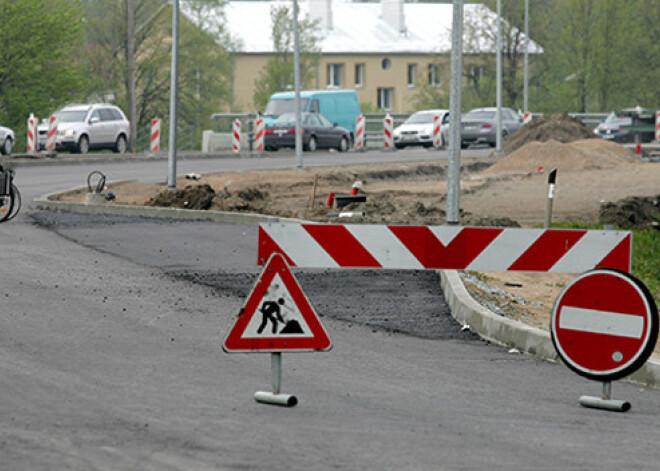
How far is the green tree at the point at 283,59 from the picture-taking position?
88.3m

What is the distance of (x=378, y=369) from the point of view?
372 inches

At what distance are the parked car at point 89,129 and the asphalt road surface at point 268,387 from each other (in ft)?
117

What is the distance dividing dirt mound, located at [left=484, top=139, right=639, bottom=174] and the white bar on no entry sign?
2948cm

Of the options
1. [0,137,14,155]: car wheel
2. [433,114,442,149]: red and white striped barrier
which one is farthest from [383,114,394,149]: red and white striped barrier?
[0,137,14,155]: car wheel

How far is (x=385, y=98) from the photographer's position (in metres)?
114

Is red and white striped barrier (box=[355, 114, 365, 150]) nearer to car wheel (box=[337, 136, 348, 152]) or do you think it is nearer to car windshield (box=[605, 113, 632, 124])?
car wheel (box=[337, 136, 348, 152])

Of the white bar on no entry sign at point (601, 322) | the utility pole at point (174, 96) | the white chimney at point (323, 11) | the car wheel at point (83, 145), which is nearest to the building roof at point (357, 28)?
the white chimney at point (323, 11)

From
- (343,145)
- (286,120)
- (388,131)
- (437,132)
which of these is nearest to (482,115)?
(437,132)

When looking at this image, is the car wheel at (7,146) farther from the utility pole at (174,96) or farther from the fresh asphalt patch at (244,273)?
the fresh asphalt patch at (244,273)

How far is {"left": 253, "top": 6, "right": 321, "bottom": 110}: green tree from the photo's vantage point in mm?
88312

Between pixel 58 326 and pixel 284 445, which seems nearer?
pixel 284 445

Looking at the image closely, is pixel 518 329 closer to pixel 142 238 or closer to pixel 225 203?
pixel 142 238

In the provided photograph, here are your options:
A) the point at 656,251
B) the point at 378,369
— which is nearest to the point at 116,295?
the point at 378,369

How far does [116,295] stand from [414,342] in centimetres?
322
